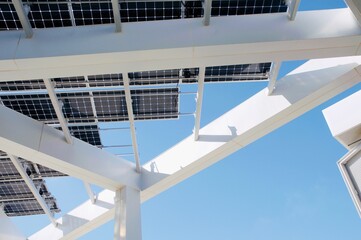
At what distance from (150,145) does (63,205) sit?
15.4 ft

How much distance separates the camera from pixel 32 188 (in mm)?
11406

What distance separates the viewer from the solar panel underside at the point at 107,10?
6363mm

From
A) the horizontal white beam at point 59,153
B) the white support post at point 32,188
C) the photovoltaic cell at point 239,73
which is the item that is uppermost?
the white support post at point 32,188

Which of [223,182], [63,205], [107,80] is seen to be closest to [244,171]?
[223,182]

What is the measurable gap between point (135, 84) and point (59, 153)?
8.39ft

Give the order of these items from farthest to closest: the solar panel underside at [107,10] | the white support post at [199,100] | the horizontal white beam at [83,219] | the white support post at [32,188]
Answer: the horizontal white beam at [83,219], the white support post at [32,188], the white support post at [199,100], the solar panel underside at [107,10]

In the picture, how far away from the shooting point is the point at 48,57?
5.77 meters

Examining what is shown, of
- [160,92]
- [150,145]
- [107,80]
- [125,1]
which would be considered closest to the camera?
[125,1]

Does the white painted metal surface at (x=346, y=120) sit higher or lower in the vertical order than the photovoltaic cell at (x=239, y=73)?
lower

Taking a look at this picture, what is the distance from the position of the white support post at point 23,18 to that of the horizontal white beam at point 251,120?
16.4ft

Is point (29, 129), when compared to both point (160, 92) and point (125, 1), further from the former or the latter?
point (125, 1)

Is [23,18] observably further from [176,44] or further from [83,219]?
[83,219]

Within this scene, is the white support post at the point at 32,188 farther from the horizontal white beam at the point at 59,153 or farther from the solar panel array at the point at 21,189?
the horizontal white beam at the point at 59,153

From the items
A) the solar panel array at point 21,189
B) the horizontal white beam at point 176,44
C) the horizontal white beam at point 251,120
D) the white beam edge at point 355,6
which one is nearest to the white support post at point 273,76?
the horizontal white beam at point 251,120
